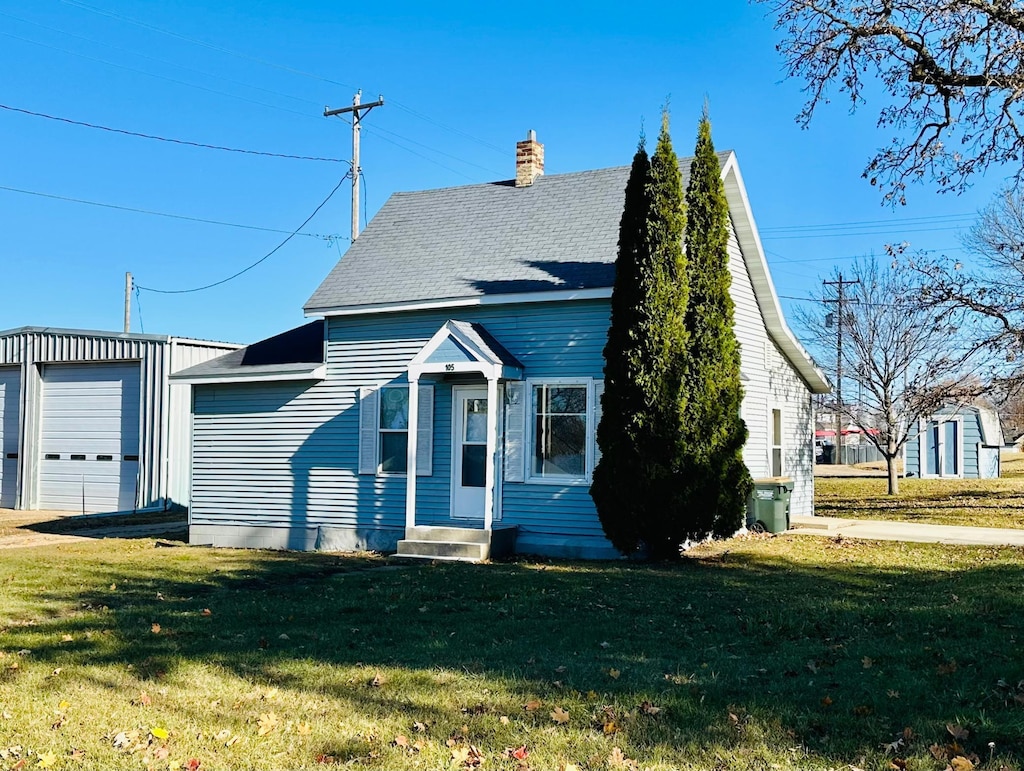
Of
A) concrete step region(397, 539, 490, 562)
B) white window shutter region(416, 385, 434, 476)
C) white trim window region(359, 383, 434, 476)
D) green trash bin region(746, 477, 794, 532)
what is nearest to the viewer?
concrete step region(397, 539, 490, 562)

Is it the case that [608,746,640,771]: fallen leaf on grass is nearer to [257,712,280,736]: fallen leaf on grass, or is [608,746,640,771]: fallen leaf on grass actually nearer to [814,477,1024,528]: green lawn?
[257,712,280,736]: fallen leaf on grass

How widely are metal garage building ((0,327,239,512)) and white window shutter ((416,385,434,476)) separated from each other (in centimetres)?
979

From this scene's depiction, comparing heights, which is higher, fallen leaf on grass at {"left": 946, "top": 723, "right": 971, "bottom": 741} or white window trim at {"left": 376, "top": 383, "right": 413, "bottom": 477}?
white window trim at {"left": 376, "top": 383, "right": 413, "bottom": 477}

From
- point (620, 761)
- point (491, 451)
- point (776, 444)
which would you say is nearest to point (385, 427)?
point (491, 451)

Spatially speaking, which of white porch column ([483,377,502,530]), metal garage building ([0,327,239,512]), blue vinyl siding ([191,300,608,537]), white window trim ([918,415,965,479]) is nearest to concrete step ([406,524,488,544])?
white porch column ([483,377,502,530])

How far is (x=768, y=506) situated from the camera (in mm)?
17812

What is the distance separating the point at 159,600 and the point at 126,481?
15038 mm

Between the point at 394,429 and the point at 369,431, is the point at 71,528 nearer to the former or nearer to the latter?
the point at 369,431

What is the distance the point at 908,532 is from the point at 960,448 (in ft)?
74.4

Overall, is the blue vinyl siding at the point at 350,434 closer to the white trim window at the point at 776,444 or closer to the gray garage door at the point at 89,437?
the white trim window at the point at 776,444

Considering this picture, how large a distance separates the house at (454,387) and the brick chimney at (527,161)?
38mm

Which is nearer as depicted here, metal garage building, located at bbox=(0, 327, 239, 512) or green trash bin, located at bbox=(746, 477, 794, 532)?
green trash bin, located at bbox=(746, 477, 794, 532)

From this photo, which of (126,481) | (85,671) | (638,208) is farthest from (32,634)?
(126,481)

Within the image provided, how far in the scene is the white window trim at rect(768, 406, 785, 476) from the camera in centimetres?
1912
